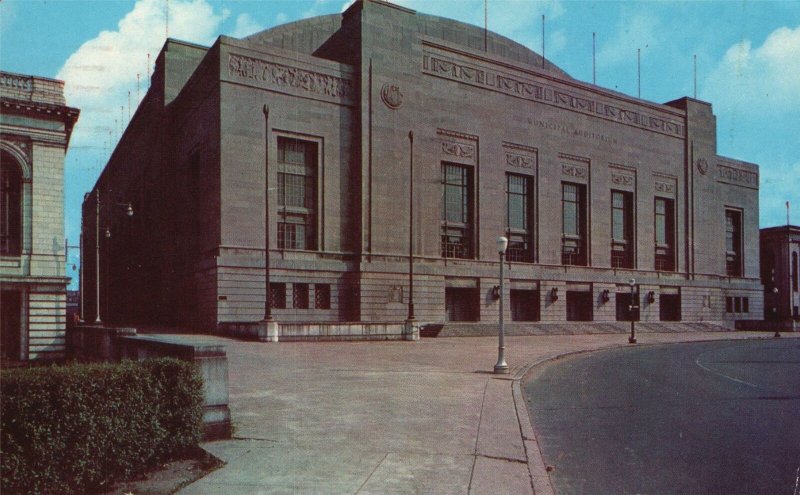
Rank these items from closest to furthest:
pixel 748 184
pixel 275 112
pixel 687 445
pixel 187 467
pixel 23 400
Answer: pixel 23 400 → pixel 187 467 → pixel 687 445 → pixel 275 112 → pixel 748 184

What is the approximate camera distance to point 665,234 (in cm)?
6725

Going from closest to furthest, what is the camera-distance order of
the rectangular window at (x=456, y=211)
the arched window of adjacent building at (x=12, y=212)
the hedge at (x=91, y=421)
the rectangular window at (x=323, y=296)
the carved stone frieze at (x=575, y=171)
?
the hedge at (x=91, y=421)
the arched window of adjacent building at (x=12, y=212)
the rectangular window at (x=323, y=296)
the rectangular window at (x=456, y=211)
the carved stone frieze at (x=575, y=171)

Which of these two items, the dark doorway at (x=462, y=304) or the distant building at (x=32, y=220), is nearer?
the distant building at (x=32, y=220)

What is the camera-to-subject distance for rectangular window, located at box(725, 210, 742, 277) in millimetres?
75562

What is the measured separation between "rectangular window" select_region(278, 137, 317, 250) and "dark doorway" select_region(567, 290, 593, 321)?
83.1ft

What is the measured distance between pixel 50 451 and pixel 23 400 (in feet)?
1.93

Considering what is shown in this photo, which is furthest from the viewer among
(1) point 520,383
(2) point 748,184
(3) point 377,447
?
(2) point 748,184

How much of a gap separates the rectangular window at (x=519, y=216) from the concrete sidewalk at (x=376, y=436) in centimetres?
3913

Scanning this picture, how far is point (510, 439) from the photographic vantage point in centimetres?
952

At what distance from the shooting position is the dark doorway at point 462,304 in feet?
170

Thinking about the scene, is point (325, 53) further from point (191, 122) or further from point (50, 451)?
point (50, 451)

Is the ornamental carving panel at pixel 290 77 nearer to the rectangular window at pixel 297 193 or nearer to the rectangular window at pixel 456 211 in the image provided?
the rectangular window at pixel 297 193

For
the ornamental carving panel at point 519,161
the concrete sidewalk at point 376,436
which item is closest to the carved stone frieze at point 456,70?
the ornamental carving panel at point 519,161

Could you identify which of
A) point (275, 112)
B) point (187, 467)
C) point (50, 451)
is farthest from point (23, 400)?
point (275, 112)
